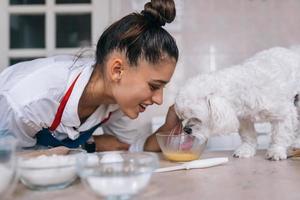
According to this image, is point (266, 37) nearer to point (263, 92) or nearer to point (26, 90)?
point (263, 92)

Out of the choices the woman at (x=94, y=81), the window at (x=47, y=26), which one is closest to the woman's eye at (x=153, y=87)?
the woman at (x=94, y=81)

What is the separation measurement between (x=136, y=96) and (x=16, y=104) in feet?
1.12

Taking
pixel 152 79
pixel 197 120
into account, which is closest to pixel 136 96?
pixel 152 79

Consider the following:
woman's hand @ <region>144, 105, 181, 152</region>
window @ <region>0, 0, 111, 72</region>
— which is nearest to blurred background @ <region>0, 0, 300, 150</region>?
window @ <region>0, 0, 111, 72</region>

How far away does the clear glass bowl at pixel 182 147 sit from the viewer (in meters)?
1.05

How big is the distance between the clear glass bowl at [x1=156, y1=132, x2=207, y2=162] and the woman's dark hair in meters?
0.23

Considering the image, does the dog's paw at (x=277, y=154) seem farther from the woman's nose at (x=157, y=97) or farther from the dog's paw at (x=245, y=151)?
the woman's nose at (x=157, y=97)

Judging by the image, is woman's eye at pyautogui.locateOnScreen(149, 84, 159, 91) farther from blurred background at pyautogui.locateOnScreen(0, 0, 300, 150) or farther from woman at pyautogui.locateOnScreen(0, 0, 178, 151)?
blurred background at pyautogui.locateOnScreen(0, 0, 300, 150)

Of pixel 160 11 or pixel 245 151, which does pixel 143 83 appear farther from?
pixel 245 151

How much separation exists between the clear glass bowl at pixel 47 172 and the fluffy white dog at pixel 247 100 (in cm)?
47

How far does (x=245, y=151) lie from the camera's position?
1.17 m

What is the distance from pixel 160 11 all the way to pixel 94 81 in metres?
0.30

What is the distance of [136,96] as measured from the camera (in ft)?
3.55

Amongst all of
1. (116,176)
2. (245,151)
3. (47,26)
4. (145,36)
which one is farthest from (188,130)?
(47,26)
